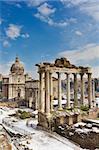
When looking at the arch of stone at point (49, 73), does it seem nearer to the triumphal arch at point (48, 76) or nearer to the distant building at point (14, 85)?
the triumphal arch at point (48, 76)

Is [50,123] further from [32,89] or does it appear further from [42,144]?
[32,89]

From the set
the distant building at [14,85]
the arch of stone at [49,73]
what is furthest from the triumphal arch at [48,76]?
the distant building at [14,85]

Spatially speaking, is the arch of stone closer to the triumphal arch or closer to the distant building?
the triumphal arch

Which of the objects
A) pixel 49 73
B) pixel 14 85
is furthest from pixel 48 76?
pixel 14 85

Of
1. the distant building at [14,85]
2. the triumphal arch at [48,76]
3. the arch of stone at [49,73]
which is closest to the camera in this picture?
the triumphal arch at [48,76]

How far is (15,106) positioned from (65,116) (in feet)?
46.1

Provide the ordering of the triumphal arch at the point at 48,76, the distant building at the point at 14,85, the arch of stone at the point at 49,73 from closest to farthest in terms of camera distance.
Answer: the triumphal arch at the point at 48,76 → the arch of stone at the point at 49,73 → the distant building at the point at 14,85

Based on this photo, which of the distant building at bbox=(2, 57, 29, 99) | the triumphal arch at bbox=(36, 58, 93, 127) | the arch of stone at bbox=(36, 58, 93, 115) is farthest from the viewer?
the distant building at bbox=(2, 57, 29, 99)

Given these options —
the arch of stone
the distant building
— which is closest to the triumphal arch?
the arch of stone

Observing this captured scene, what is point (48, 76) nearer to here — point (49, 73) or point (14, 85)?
point (49, 73)

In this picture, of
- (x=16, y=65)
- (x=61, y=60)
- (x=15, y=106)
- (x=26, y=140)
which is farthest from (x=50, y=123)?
(x=16, y=65)

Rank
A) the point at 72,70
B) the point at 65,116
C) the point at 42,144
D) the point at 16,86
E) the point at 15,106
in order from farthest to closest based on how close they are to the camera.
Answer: the point at 16,86, the point at 15,106, the point at 72,70, the point at 65,116, the point at 42,144

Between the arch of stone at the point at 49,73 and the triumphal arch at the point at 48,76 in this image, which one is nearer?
the triumphal arch at the point at 48,76

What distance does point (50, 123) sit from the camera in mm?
12766
